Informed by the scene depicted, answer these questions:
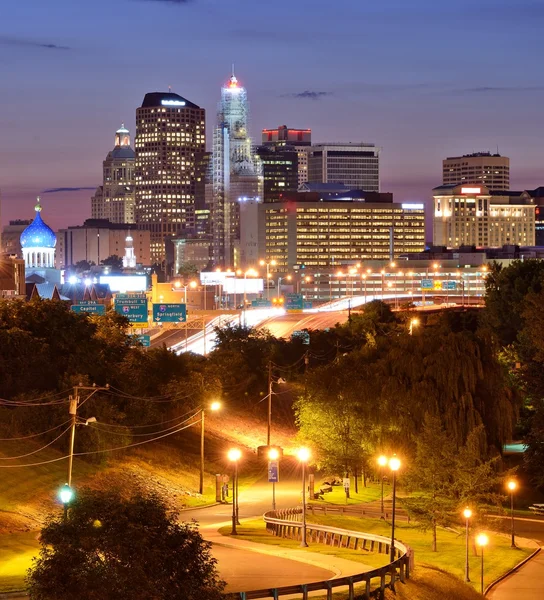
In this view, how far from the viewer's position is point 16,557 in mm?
45031

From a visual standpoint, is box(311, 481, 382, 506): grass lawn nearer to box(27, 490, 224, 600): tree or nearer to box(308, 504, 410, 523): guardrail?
box(308, 504, 410, 523): guardrail

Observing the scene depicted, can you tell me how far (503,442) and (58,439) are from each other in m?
Answer: 25.5

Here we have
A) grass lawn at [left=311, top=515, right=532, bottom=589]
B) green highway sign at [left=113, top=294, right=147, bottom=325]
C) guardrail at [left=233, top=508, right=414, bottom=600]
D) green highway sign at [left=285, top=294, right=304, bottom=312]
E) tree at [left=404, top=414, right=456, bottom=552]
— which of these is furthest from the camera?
green highway sign at [left=285, top=294, right=304, bottom=312]

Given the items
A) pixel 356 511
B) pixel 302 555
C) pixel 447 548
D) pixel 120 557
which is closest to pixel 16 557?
pixel 302 555

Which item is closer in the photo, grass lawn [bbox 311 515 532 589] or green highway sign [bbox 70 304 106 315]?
grass lawn [bbox 311 515 532 589]

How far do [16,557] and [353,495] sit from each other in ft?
88.7

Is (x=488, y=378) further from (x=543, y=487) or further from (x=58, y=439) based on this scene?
(x=58, y=439)

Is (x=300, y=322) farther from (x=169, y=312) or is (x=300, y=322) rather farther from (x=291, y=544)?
(x=291, y=544)

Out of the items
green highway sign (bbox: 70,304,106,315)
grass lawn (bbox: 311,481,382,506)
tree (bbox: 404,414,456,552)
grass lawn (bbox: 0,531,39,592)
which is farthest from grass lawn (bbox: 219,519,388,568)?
green highway sign (bbox: 70,304,106,315)

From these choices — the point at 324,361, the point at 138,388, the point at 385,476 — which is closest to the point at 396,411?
the point at 385,476

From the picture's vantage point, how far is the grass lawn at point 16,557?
125 feet

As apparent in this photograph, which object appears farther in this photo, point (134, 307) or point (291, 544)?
point (134, 307)

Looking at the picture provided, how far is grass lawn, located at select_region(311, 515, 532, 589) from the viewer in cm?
5109

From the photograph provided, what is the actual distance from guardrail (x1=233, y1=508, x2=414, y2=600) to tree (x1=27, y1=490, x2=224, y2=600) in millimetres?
3412
